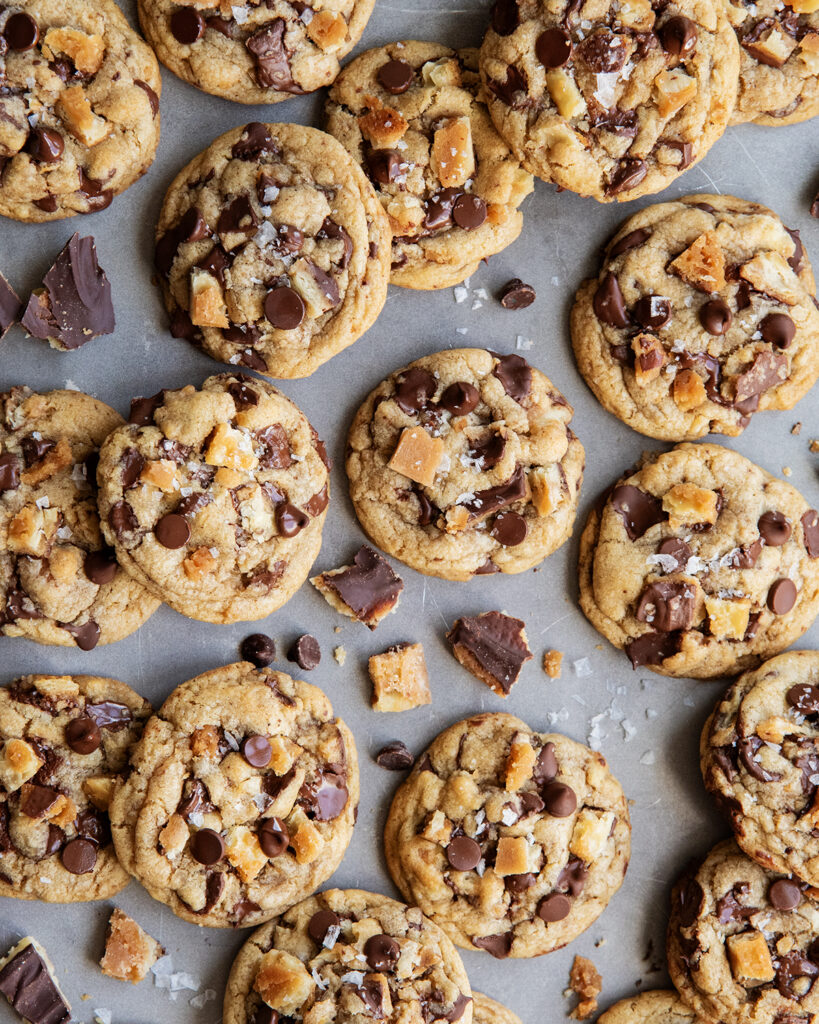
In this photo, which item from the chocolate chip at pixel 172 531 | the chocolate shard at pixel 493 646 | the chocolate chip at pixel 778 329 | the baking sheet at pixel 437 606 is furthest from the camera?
the chocolate shard at pixel 493 646

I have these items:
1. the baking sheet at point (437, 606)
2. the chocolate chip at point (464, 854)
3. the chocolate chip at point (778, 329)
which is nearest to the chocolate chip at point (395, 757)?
the baking sheet at point (437, 606)

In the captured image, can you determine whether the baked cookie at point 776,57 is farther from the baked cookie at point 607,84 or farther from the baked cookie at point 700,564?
the baked cookie at point 700,564

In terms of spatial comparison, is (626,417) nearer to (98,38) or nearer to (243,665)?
(243,665)

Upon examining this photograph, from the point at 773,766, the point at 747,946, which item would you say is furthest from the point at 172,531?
the point at 747,946

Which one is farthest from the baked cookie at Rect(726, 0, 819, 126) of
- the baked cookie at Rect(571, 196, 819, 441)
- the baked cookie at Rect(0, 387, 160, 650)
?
the baked cookie at Rect(0, 387, 160, 650)

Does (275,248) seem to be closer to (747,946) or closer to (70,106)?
(70,106)

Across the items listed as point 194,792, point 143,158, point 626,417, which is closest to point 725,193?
point 626,417

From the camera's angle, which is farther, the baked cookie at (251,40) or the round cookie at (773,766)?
the round cookie at (773,766)
